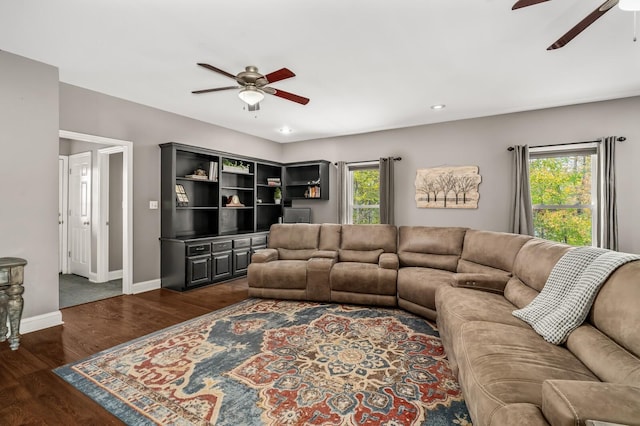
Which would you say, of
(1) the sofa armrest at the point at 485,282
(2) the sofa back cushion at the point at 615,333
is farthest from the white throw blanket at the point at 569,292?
(1) the sofa armrest at the point at 485,282

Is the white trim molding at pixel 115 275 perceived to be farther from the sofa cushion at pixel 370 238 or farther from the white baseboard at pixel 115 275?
the sofa cushion at pixel 370 238

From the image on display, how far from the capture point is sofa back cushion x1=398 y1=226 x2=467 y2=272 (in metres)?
3.71

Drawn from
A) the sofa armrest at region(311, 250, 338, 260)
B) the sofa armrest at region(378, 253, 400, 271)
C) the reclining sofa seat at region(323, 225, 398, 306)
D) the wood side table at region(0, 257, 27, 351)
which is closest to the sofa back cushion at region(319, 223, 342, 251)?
the sofa armrest at region(311, 250, 338, 260)

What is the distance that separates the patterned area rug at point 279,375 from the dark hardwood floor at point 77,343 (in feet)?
0.38

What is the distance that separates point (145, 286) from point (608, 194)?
6.23 meters

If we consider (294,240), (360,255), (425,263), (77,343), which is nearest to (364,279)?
(360,255)

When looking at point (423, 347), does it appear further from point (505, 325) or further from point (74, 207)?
point (74, 207)

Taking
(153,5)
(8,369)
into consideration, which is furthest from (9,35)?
(8,369)

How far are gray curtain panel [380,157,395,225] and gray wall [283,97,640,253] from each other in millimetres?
138

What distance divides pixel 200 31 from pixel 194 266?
3032 millimetres

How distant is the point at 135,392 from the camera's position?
194 cm

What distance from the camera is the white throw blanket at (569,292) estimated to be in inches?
65.4

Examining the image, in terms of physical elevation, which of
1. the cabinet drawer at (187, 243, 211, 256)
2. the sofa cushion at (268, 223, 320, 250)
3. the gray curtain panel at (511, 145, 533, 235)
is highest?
the gray curtain panel at (511, 145, 533, 235)

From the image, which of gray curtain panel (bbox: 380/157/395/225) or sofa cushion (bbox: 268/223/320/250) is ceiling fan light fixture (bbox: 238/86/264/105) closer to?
sofa cushion (bbox: 268/223/320/250)
